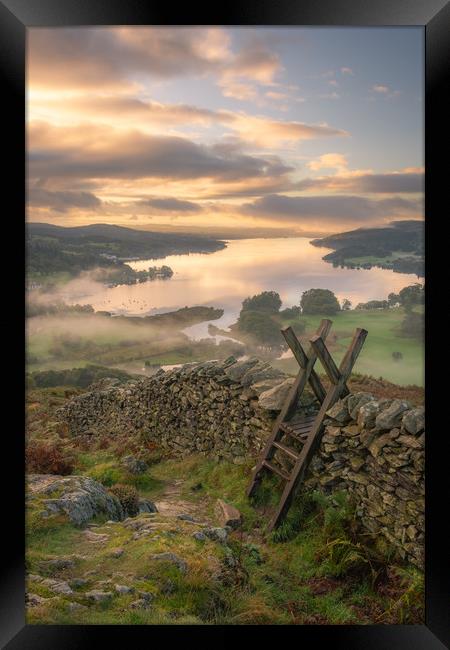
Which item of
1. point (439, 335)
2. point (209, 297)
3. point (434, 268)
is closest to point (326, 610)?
point (439, 335)

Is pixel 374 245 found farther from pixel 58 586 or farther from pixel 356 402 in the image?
pixel 58 586

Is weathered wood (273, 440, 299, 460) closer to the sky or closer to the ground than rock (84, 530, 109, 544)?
closer to the sky

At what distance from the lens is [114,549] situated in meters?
3.92

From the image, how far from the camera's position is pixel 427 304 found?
9.54 feet

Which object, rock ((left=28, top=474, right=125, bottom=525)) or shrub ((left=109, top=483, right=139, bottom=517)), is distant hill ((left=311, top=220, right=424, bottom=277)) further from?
rock ((left=28, top=474, right=125, bottom=525))

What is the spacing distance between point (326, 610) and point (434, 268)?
8.99ft

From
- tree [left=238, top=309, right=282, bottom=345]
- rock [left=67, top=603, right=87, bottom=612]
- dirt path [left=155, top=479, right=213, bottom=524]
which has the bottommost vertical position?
dirt path [left=155, top=479, right=213, bottom=524]

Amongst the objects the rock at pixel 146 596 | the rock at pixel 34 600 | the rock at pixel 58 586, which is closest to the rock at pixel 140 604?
the rock at pixel 146 596

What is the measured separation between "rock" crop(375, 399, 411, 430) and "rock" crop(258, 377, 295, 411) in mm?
1459

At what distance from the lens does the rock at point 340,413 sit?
177 inches

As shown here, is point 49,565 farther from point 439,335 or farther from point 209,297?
point 209,297

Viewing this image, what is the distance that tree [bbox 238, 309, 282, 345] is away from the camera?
328 inches

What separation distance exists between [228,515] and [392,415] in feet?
6.80

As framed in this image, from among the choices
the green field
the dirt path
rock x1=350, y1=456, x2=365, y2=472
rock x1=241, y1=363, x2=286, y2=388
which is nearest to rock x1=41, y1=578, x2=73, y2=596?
the dirt path
